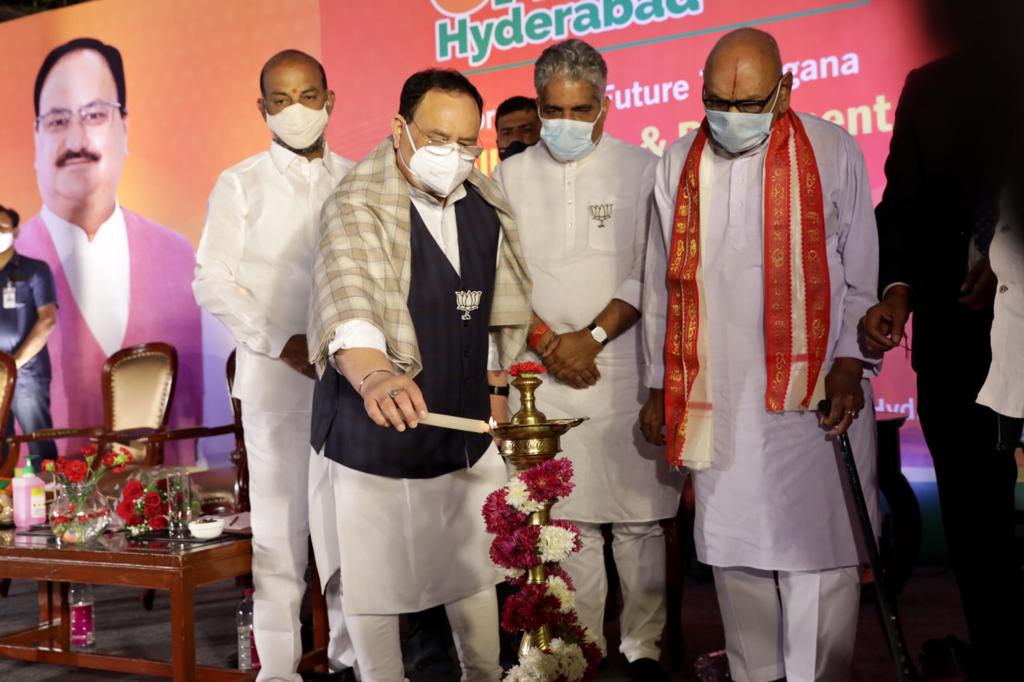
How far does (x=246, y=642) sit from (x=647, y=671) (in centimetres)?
131

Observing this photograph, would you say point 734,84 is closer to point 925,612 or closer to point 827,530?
point 827,530

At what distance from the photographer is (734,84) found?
2.66 metres

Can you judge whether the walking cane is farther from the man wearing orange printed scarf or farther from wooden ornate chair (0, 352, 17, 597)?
wooden ornate chair (0, 352, 17, 597)

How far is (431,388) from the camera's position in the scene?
258cm

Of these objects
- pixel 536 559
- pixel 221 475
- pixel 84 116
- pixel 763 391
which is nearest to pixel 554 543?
pixel 536 559

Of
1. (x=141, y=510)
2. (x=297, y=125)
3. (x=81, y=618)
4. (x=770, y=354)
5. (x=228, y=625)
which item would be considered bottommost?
(x=228, y=625)

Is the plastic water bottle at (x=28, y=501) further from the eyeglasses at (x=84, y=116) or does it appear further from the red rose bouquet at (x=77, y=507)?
the eyeglasses at (x=84, y=116)

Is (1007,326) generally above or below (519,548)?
above

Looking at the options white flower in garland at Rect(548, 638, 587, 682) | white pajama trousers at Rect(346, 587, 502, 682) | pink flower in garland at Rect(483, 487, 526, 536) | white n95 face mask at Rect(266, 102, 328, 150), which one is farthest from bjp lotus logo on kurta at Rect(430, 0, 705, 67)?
white flower in garland at Rect(548, 638, 587, 682)

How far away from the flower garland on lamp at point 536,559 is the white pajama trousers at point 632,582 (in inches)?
43.5

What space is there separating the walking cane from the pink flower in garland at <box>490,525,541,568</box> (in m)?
0.75

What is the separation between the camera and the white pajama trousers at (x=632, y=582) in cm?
330

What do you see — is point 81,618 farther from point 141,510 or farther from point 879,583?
point 879,583

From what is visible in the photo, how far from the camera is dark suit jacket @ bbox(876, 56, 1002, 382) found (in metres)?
3.02
